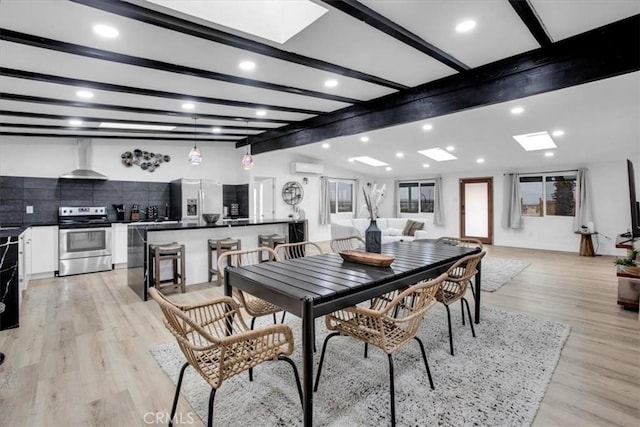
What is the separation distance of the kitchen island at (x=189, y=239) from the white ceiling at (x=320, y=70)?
5.49ft

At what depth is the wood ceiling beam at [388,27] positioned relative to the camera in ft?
6.86

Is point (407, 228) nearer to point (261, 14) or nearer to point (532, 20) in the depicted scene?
point (532, 20)

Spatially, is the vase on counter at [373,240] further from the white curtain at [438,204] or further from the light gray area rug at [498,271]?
the white curtain at [438,204]

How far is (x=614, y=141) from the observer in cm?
579

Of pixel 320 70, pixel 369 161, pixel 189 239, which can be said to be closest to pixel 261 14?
pixel 320 70

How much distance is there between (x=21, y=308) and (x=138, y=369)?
2556 mm

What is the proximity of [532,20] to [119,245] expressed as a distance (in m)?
6.72

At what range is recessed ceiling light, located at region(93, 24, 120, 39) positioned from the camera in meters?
2.24

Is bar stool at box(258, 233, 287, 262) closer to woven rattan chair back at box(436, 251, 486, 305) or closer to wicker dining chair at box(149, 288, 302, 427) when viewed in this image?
woven rattan chair back at box(436, 251, 486, 305)

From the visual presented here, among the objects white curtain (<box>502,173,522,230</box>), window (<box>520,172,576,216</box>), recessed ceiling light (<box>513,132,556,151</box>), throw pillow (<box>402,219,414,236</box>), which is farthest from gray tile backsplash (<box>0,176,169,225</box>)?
window (<box>520,172,576,216</box>)

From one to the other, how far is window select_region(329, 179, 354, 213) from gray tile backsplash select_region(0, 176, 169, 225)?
5.40m

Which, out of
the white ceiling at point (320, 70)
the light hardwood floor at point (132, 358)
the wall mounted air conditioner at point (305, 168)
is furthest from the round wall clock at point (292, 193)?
the light hardwood floor at point (132, 358)

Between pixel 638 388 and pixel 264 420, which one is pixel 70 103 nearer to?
pixel 264 420

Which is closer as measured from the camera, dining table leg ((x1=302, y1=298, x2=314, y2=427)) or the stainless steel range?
dining table leg ((x1=302, y1=298, x2=314, y2=427))
